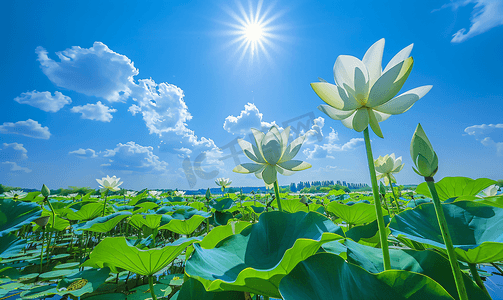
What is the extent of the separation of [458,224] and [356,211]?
0.89 meters

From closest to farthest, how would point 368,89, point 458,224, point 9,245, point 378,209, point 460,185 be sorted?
point 378,209
point 368,89
point 458,224
point 9,245
point 460,185

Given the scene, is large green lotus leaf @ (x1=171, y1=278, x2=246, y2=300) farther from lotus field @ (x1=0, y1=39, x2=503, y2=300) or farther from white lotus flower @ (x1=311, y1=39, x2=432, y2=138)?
white lotus flower @ (x1=311, y1=39, x2=432, y2=138)

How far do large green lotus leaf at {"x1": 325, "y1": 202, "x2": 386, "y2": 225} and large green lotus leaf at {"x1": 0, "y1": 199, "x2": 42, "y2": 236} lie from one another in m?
2.78

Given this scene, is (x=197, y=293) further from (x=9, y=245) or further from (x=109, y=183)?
(x=109, y=183)

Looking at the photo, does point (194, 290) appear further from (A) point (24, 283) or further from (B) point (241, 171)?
(A) point (24, 283)

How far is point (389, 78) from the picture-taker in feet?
2.02

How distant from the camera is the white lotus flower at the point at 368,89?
2.06 feet

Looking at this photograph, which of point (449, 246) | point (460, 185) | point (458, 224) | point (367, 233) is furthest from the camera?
point (460, 185)

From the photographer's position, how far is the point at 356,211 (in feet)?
5.58

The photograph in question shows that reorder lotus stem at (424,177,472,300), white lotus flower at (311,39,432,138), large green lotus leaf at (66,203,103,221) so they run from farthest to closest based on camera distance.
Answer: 1. large green lotus leaf at (66,203,103,221)
2. white lotus flower at (311,39,432,138)
3. lotus stem at (424,177,472,300)

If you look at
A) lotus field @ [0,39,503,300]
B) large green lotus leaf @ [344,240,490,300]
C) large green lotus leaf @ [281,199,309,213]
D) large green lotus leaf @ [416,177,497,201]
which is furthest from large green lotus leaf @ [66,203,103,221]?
large green lotus leaf @ [416,177,497,201]

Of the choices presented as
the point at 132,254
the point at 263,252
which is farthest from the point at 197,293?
the point at 132,254

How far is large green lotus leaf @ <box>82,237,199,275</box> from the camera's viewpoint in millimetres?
893

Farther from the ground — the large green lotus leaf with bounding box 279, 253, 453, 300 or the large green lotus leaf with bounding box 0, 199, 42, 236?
the large green lotus leaf with bounding box 0, 199, 42, 236
